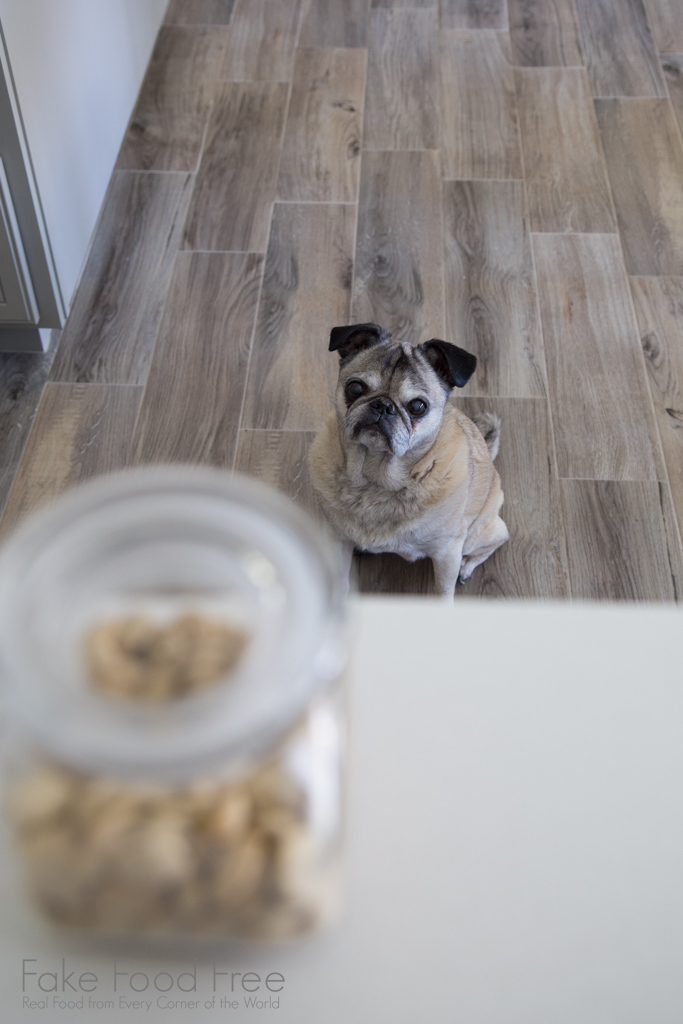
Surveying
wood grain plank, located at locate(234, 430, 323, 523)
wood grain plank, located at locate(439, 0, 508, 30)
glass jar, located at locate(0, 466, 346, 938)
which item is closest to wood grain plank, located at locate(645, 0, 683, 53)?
wood grain plank, located at locate(439, 0, 508, 30)

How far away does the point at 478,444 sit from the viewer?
1693 mm

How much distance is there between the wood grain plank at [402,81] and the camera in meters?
2.78

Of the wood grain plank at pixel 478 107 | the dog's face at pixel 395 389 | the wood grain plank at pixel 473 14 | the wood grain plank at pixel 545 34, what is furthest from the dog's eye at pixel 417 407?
the wood grain plank at pixel 473 14

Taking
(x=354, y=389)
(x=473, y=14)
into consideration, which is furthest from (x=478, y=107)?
(x=354, y=389)

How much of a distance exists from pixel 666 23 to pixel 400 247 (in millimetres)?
1654

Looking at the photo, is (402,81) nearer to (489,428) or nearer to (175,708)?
(489,428)

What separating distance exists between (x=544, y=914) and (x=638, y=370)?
1.95 meters

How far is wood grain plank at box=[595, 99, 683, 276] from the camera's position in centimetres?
246

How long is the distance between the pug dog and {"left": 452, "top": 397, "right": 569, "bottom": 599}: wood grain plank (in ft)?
0.74

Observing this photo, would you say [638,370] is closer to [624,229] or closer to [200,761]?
[624,229]

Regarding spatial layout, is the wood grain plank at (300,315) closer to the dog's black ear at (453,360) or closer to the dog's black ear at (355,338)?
the dog's black ear at (355,338)

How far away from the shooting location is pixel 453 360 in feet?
4.95

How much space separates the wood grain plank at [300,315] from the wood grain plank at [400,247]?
55 millimetres

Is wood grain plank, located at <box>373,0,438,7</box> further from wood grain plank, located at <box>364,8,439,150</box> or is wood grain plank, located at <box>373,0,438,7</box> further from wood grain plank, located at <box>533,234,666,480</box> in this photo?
wood grain plank, located at <box>533,234,666,480</box>
